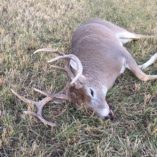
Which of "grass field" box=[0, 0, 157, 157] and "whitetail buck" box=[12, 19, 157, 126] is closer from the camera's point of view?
"grass field" box=[0, 0, 157, 157]

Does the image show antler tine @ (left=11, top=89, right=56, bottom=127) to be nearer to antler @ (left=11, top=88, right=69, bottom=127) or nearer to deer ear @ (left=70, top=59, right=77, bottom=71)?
antler @ (left=11, top=88, right=69, bottom=127)

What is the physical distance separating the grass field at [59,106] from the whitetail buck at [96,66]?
13cm

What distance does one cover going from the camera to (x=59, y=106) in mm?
4844

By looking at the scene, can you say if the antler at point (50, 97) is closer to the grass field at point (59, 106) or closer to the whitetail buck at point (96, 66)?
the whitetail buck at point (96, 66)

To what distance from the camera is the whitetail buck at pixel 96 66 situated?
4590mm

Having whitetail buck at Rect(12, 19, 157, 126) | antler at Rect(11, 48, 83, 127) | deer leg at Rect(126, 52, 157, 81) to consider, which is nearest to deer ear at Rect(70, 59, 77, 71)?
whitetail buck at Rect(12, 19, 157, 126)

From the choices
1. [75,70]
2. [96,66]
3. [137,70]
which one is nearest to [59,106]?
[75,70]

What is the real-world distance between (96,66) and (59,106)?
2.76 feet

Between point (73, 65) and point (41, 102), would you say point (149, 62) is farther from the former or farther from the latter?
point (41, 102)

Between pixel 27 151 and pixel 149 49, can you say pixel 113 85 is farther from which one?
pixel 27 151

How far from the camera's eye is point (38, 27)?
7328mm

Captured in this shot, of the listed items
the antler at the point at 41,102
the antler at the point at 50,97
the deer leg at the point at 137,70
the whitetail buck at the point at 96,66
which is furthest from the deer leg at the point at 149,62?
the antler at the point at 41,102

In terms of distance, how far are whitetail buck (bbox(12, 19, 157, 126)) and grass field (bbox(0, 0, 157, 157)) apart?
0.42ft

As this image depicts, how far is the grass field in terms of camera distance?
418 centimetres
